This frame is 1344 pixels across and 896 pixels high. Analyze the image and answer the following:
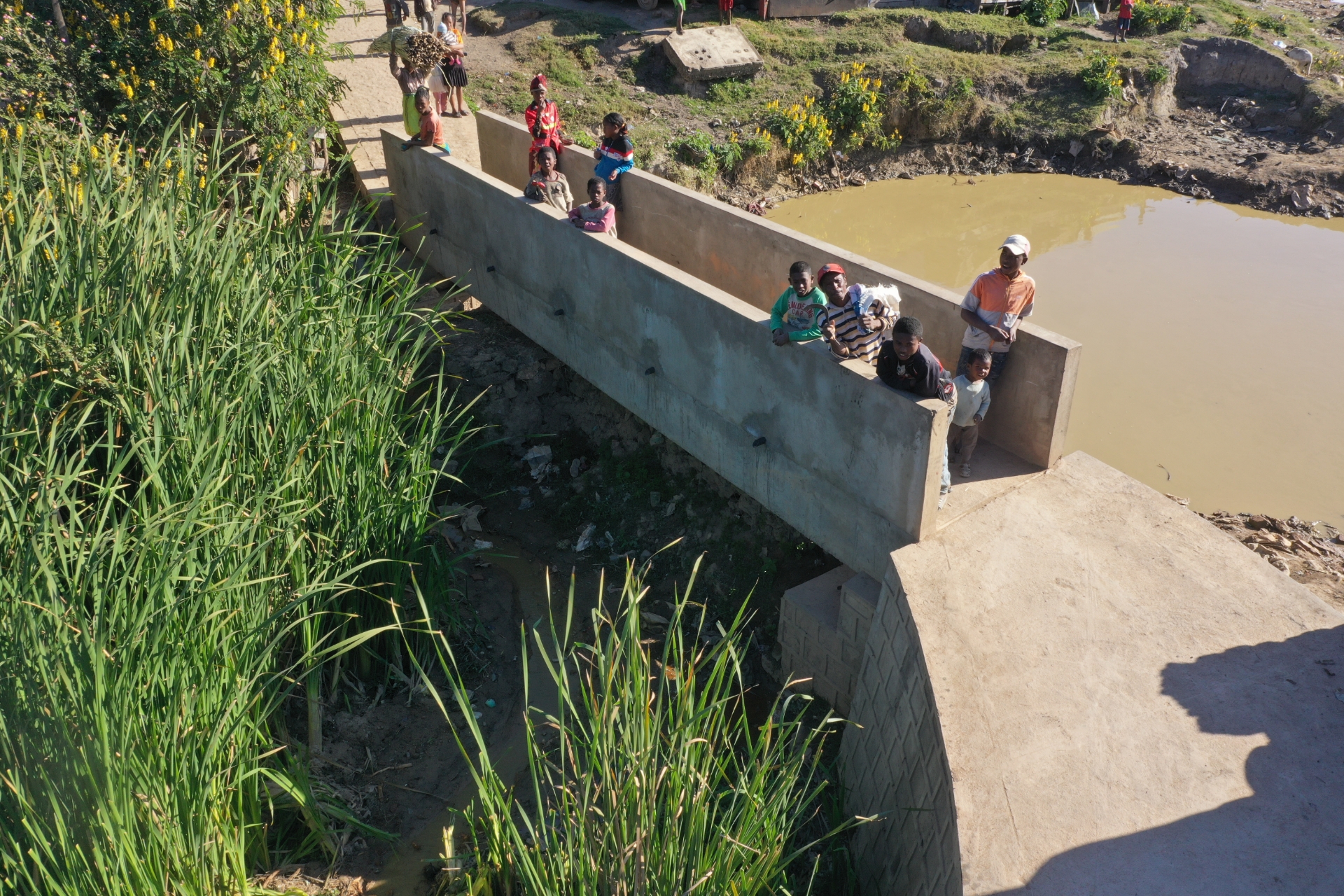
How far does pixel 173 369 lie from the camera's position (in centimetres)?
435

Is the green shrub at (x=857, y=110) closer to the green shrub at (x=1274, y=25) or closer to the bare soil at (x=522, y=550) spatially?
the bare soil at (x=522, y=550)

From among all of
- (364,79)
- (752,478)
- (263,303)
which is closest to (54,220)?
(263,303)

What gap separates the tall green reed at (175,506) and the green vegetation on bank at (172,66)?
1.73m

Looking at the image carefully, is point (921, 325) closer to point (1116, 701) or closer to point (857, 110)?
point (1116, 701)

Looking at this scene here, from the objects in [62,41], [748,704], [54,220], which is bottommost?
[748,704]

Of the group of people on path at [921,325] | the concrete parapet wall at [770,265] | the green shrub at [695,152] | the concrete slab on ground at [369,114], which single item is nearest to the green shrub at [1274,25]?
the green shrub at [695,152]

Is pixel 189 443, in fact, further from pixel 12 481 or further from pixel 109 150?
pixel 109 150

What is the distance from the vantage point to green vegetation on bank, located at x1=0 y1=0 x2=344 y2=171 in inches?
305

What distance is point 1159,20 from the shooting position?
49.5 feet

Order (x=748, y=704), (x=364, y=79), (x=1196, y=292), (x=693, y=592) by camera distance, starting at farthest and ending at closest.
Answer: (x=364, y=79) < (x=1196, y=292) < (x=693, y=592) < (x=748, y=704)

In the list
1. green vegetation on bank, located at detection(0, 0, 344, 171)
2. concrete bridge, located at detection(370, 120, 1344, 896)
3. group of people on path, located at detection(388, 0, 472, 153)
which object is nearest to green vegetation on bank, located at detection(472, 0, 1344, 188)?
group of people on path, located at detection(388, 0, 472, 153)

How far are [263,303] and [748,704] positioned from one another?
3295 mm

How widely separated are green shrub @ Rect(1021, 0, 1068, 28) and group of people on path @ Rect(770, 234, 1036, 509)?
11.7 m

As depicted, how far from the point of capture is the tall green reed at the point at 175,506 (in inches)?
119
